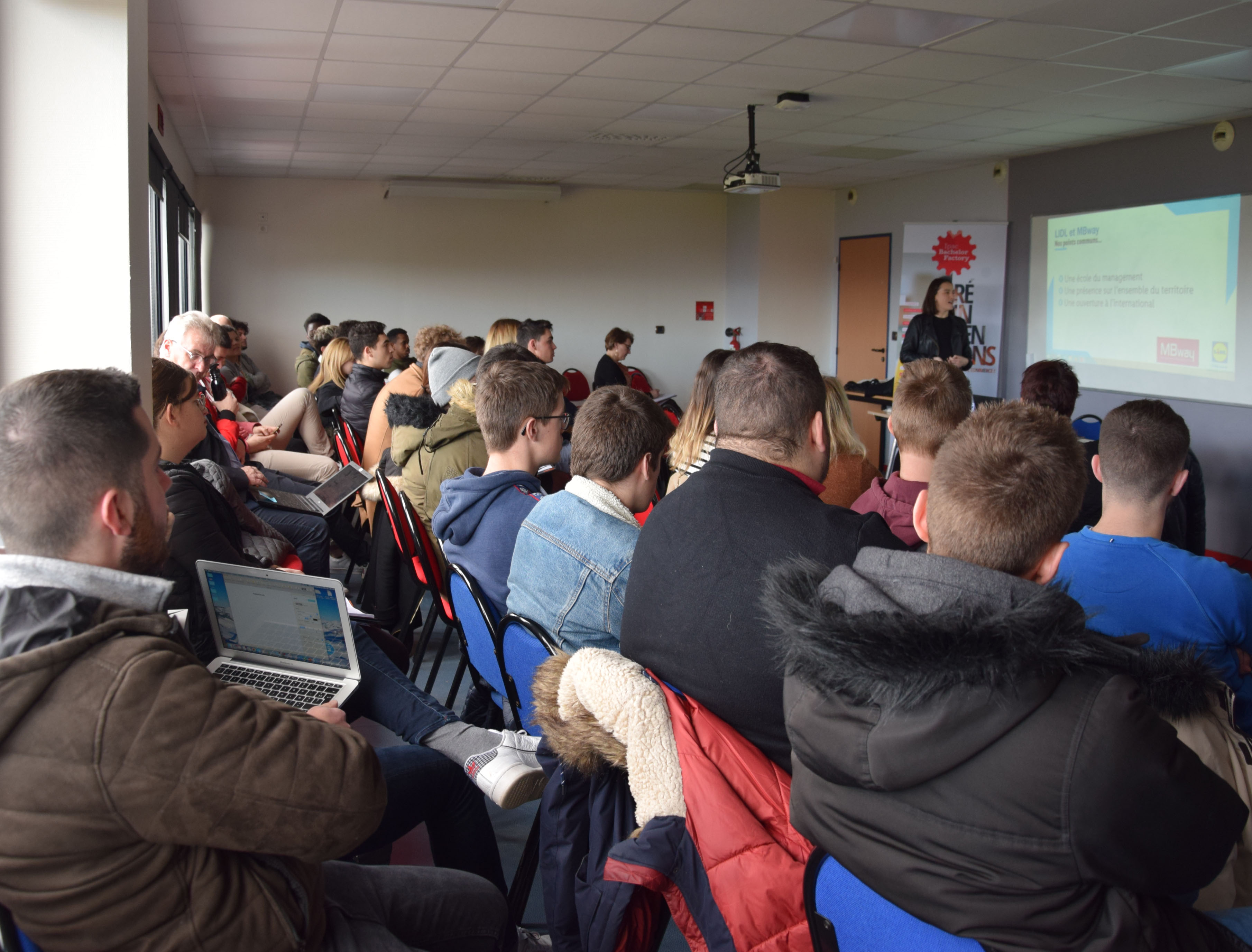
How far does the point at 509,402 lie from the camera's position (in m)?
2.45

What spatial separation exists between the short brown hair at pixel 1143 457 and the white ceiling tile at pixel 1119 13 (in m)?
2.69

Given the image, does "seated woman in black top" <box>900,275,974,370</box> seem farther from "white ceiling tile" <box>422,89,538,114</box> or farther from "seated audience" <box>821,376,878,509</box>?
"seated audience" <box>821,376,878,509</box>

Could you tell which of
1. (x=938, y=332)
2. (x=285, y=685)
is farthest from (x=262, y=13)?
(x=938, y=332)

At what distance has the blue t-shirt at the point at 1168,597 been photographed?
1766 millimetres

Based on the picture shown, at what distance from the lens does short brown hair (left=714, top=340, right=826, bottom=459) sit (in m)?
1.72

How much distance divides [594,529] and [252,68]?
14.9 ft

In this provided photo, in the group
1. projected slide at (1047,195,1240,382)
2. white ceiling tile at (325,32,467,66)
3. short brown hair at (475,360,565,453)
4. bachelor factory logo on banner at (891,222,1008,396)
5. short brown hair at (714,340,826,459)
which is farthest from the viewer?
bachelor factory logo on banner at (891,222,1008,396)

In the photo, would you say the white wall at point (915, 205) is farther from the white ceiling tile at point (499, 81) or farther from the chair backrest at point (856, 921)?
the chair backrest at point (856, 921)

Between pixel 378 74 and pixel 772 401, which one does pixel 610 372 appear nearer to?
pixel 378 74

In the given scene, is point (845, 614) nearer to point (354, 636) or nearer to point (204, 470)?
point (354, 636)

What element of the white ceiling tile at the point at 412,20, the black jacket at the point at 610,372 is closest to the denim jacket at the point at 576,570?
the white ceiling tile at the point at 412,20

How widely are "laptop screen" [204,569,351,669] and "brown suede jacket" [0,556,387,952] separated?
665 millimetres

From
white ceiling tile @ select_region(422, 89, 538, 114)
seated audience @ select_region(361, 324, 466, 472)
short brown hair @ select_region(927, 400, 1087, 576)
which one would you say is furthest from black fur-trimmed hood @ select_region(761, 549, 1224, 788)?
white ceiling tile @ select_region(422, 89, 538, 114)

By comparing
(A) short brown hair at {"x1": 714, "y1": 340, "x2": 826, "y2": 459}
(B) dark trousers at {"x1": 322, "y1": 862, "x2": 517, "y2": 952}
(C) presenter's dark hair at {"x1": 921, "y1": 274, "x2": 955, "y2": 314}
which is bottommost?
(B) dark trousers at {"x1": 322, "y1": 862, "x2": 517, "y2": 952}
